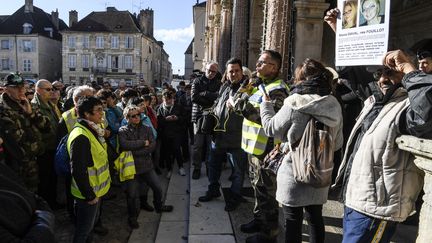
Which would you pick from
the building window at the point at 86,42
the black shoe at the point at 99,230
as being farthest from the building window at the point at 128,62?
the black shoe at the point at 99,230

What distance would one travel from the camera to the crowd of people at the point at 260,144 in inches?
84.4

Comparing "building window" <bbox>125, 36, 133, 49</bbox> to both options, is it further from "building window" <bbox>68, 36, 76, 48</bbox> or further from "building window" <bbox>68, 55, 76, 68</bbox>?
"building window" <bbox>68, 55, 76, 68</bbox>

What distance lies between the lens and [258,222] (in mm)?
4125

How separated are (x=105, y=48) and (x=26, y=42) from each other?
1130 cm

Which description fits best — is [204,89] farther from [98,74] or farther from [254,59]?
[98,74]

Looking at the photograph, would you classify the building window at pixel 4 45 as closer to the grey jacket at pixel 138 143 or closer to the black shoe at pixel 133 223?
the grey jacket at pixel 138 143

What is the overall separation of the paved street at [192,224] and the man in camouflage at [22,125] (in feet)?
3.36

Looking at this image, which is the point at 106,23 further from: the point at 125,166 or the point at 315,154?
the point at 315,154

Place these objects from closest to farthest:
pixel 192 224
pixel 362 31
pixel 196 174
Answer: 1. pixel 362 31
2. pixel 192 224
3. pixel 196 174

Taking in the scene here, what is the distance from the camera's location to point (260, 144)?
3.68m

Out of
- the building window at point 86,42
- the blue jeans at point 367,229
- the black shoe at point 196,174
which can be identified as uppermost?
the building window at point 86,42

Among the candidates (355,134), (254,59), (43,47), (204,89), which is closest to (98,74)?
(43,47)

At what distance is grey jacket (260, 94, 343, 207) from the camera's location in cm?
273

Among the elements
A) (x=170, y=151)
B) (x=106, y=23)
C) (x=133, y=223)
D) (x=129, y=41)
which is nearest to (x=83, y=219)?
(x=133, y=223)
